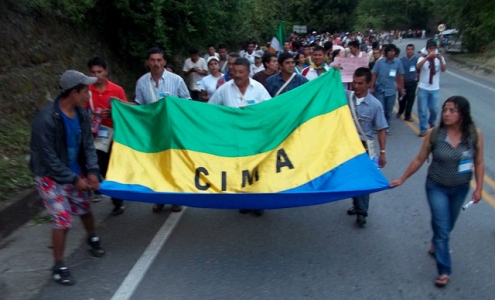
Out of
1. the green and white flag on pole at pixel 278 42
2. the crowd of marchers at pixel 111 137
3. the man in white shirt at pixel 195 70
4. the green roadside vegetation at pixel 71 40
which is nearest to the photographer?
the crowd of marchers at pixel 111 137

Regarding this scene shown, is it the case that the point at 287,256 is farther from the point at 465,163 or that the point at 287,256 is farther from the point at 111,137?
the point at 111,137

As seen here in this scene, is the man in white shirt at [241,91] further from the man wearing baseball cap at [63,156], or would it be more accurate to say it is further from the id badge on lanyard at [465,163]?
the id badge on lanyard at [465,163]

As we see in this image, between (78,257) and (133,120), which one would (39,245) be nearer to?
(78,257)

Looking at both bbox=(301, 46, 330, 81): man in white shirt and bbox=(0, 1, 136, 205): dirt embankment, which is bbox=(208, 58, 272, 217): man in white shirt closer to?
bbox=(301, 46, 330, 81): man in white shirt

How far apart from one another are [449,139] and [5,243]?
4327 millimetres

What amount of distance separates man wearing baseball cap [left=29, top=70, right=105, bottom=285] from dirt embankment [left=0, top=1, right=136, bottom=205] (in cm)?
202

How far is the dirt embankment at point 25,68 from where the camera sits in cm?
755

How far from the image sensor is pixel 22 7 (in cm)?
1036

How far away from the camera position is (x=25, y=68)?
9672 millimetres

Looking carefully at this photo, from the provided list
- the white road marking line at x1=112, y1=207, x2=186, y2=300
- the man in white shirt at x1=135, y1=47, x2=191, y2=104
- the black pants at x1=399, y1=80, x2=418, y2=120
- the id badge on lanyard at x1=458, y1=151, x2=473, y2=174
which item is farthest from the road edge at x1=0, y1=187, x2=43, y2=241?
the black pants at x1=399, y1=80, x2=418, y2=120

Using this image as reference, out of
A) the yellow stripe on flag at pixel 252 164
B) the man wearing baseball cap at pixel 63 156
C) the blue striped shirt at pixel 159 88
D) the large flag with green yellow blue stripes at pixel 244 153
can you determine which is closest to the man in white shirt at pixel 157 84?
the blue striped shirt at pixel 159 88

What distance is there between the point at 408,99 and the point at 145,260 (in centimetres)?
882

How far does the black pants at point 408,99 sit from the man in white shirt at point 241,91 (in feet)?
21.8

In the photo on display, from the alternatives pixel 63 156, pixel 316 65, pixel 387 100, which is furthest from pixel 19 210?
pixel 387 100
